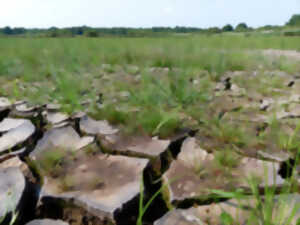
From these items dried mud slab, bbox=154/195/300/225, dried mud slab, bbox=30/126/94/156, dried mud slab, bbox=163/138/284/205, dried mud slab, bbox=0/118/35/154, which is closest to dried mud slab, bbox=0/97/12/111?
dried mud slab, bbox=0/118/35/154

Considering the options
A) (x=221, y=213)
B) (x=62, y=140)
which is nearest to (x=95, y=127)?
(x=62, y=140)

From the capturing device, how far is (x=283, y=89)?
164cm

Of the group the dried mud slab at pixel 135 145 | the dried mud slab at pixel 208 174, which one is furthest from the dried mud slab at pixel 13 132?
the dried mud slab at pixel 208 174

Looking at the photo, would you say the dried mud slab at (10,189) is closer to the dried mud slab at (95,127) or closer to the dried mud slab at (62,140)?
the dried mud slab at (62,140)

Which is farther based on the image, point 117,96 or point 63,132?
point 117,96

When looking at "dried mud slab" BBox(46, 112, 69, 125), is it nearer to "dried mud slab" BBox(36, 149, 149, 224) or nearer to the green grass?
"dried mud slab" BBox(36, 149, 149, 224)

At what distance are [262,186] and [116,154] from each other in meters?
0.46

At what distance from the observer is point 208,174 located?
28.2 inches

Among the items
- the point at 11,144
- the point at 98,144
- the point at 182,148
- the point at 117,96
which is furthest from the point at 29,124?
the point at 182,148

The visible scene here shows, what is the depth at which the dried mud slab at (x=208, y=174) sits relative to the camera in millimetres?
650

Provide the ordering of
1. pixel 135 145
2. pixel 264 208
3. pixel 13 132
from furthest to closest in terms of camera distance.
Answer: pixel 13 132 < pixel 135 145 < pixel 264 208

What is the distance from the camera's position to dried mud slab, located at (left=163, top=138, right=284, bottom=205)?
650mm

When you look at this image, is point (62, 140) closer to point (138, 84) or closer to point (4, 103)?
point (4, 103)

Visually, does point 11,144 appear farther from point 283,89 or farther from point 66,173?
point 283,89
